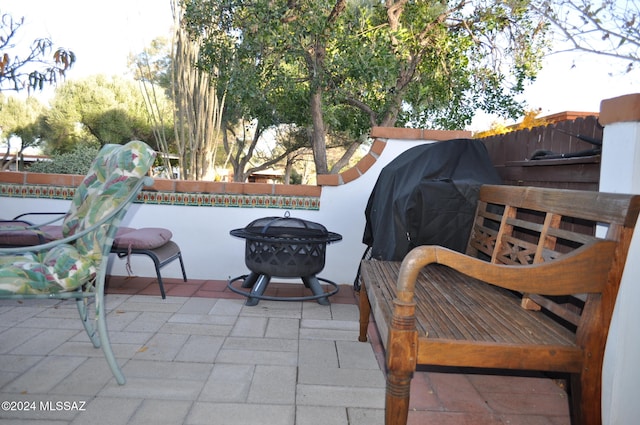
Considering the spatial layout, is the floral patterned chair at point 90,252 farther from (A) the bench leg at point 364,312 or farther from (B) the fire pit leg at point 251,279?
(B) the fire pit leg at point 251,279

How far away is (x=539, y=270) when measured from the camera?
1.40m

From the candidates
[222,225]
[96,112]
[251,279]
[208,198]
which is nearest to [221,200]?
[208,198]

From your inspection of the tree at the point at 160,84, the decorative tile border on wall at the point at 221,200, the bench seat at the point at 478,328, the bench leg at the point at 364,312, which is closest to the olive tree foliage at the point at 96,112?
the tree at the point at 160,84

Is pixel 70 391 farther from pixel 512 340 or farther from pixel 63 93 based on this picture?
pixel 63 93

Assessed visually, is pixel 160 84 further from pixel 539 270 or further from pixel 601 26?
pixel 539 270

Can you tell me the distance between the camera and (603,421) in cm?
139

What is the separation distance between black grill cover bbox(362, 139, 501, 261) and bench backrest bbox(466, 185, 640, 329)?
0.13 metres

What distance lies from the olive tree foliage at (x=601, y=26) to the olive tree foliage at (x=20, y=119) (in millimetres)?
16510

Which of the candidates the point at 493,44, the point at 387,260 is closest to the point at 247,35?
the point at 493,44

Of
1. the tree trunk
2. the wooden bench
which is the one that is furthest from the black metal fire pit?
the tree trunk

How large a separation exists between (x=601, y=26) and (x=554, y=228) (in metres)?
5.80

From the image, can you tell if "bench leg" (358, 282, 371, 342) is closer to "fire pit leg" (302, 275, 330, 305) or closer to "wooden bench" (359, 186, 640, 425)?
"fire pit leg" (302, 275, 330, 305)

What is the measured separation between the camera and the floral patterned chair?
1906mm

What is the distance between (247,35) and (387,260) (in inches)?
195
